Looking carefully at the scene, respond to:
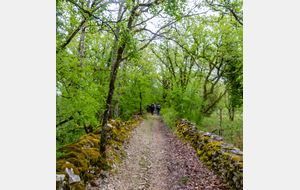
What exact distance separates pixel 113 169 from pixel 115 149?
1418 millimetres

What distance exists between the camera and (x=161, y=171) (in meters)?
5.28

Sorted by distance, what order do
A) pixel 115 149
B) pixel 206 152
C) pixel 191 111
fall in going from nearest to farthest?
1. pixel 206 152
2. pixel 115 149
3. pixel 191 111

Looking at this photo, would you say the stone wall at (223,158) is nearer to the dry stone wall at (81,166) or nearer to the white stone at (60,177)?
the dry stone wall at (81,166)

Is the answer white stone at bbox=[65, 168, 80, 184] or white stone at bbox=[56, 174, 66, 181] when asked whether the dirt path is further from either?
white stone at bbox=[56, 174, 66, 181]

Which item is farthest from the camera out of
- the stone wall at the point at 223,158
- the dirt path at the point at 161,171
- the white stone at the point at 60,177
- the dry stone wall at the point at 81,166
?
the dirt path at the point at 161,171

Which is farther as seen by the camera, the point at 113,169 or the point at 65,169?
the point at 113,169

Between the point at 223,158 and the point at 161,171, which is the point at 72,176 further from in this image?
the point at 223,158

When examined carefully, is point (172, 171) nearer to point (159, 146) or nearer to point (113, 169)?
point (113, 169)

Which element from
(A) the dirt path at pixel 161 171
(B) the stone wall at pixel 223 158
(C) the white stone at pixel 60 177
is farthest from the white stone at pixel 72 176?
(B) the stone wall at pixel 223 158

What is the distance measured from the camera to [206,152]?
223 inches

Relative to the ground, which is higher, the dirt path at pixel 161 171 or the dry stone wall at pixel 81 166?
the dry stone wall at pixel 81 166

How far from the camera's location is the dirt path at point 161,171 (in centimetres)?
430

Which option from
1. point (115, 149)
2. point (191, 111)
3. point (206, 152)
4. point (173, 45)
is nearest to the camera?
point (206, 152)
